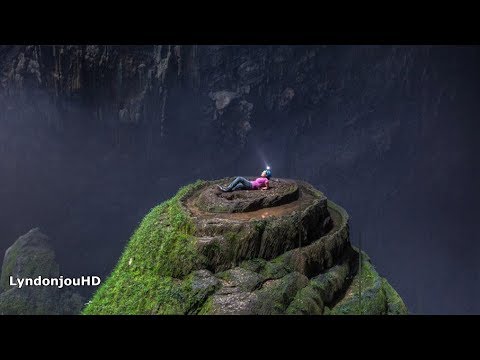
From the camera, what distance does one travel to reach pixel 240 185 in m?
12.6

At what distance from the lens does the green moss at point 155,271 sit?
9281 millimetres


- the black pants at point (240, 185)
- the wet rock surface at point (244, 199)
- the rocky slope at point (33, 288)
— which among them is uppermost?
the black pants at point (240, 185)

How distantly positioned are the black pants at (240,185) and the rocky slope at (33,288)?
16860 mm

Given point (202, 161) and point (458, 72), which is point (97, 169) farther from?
point (458, 72)

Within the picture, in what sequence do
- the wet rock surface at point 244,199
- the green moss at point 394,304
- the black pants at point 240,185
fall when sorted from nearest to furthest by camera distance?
1. the green moss at point 394,304
2. the wet rock surface at point 244,199
3. the black pants at point 240,185

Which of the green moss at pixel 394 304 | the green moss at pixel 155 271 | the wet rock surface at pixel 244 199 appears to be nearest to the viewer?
the green moss at pixel 155 271

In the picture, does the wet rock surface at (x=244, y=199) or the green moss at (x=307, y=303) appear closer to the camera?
the green moss at (x=307, y=303)

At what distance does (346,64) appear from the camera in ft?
130

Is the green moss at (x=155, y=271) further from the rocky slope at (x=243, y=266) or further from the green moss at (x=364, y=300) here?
the green moss at (x=364, y=300)

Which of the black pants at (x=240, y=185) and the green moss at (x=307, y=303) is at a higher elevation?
the black pants at (x=240, y=185)

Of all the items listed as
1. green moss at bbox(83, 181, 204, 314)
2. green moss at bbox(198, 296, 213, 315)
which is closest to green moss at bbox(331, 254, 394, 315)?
green moss at bbox(198, 296, 213, 315)

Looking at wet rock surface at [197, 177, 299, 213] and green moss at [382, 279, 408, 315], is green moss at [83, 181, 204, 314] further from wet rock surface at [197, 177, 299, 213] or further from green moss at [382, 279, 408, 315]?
green moss at [382, 279, 408, 315]

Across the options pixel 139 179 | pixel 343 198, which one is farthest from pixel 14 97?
pixel 343 198

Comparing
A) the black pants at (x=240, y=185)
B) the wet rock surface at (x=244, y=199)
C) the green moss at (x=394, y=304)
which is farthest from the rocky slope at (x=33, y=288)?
the green moss at (x=394, y=304)
